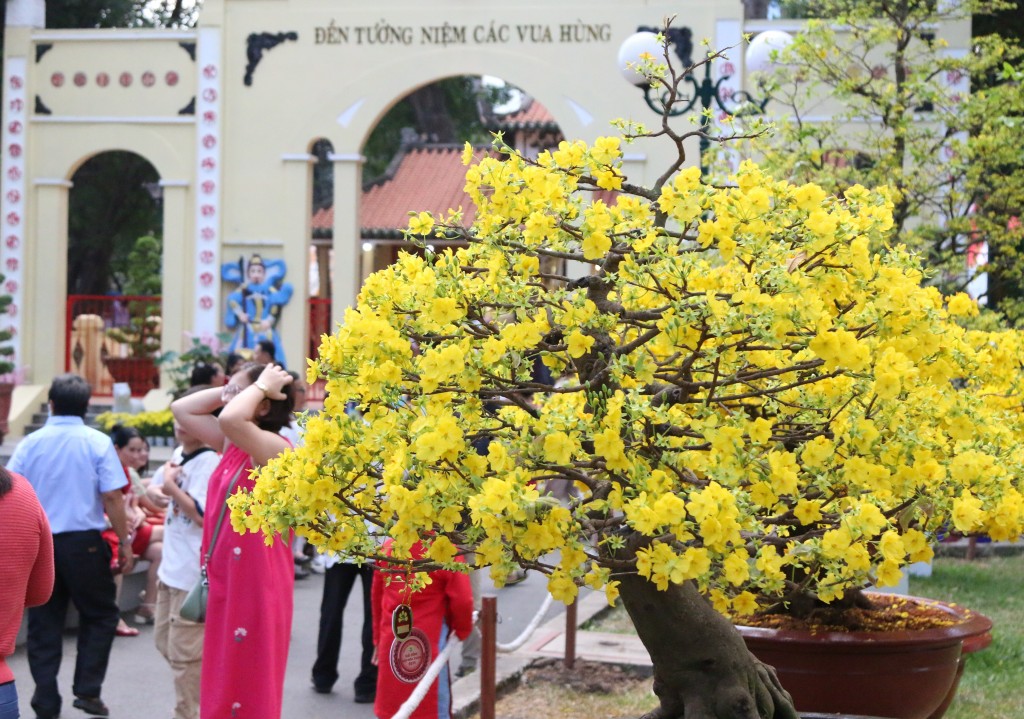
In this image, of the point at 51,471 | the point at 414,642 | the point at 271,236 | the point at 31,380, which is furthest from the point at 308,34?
the point at 414,642

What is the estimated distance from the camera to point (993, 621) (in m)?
8.40

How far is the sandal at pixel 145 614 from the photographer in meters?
9.50

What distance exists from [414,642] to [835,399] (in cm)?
257

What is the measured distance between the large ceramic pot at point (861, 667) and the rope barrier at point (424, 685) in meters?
1.18

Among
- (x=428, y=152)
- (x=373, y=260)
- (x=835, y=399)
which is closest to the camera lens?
(x=835, y=399)

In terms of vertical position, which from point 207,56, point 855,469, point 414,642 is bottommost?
point 414,642

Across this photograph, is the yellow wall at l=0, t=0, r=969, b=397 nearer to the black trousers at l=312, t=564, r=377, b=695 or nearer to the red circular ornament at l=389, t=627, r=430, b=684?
the black trousers at l=312, t=564, r=377, b=695

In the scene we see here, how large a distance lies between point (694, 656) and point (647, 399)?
99cm

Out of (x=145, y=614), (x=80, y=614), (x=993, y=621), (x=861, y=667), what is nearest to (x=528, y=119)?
(x=145, y=614)

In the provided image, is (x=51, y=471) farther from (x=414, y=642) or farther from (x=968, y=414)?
(x=968, y=414)

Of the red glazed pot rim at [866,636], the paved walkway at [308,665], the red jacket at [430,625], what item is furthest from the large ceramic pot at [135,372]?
the red glazed pot rim at [866,636]

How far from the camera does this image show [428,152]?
29.8 meters

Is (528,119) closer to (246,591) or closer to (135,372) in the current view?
(135,372)

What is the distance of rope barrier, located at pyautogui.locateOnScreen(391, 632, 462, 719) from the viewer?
4.58 metres
